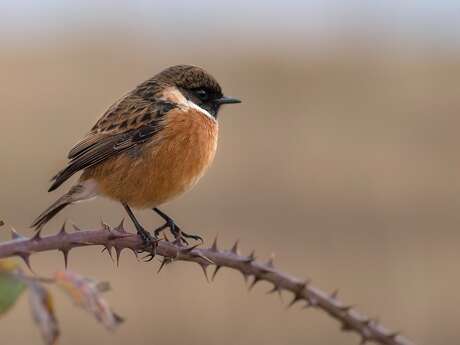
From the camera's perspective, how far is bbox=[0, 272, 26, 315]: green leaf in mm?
1524

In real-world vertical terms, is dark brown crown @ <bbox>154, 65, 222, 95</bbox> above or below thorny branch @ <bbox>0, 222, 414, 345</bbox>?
below

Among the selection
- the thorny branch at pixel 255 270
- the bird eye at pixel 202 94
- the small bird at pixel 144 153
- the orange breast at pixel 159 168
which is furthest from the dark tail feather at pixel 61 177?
the thorny branch at pixel 255 270

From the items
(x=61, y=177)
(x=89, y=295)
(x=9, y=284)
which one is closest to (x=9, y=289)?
(x=9, y=284)

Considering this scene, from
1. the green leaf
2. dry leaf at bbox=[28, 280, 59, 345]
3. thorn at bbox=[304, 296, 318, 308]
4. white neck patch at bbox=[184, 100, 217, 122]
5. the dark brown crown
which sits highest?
the green leaf

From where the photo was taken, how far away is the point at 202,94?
5.93 meters

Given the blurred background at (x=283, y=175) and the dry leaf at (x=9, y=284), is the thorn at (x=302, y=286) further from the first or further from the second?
the blurred background at (x=283, y=175)

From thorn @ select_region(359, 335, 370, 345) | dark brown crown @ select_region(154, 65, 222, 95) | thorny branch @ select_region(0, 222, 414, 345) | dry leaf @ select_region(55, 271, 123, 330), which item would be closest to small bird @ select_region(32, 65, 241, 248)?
dark brown crown @ select_region(154, 65, 222, 95)

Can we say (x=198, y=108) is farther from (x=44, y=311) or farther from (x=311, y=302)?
(x=44, y=311)

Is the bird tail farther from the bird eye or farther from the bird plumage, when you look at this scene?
the bird eye

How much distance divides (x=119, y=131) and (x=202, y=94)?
0.68 metres

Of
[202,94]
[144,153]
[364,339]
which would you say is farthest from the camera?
[202,94]

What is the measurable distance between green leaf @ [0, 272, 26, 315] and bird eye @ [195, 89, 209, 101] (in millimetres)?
4345

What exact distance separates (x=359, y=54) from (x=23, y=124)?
32.7 feet

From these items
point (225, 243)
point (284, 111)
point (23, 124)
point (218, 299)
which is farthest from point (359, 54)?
point (218, 299)
